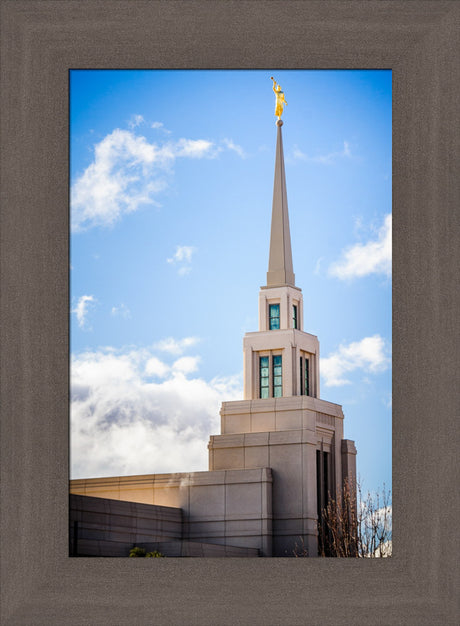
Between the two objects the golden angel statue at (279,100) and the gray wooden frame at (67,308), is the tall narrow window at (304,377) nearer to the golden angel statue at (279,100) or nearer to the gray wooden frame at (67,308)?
the golden angel statue at (279,100)

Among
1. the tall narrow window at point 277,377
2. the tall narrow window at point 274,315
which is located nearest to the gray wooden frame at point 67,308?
the tall narrow window at point 274,315

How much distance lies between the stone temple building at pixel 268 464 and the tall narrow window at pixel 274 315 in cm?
2

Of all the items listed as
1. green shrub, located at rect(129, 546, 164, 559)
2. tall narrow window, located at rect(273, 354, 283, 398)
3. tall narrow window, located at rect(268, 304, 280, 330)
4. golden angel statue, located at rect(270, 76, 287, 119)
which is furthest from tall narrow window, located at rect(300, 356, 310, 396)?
golden angel statue, located at rect(270, 76, 287, 119)

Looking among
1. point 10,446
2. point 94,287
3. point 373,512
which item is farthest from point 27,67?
point 373,512

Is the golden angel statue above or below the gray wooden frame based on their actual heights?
above

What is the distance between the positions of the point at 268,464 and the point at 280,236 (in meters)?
5.11

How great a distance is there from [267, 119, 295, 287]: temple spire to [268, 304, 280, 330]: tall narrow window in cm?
72

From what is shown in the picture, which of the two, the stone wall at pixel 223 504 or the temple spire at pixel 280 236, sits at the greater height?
the temple spire at pixel 280 236

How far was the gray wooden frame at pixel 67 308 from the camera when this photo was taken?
12.4ft

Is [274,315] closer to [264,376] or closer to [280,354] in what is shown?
[280,354]

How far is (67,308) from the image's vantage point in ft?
13.0

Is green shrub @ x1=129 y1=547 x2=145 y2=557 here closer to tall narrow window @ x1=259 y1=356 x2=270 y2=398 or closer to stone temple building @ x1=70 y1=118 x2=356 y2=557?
stone temple building @ x1=70 y1=118 x2=356 y2=557

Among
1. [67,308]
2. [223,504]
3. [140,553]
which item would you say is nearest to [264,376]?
[223,504]

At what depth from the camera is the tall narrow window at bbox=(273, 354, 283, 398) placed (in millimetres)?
16812
